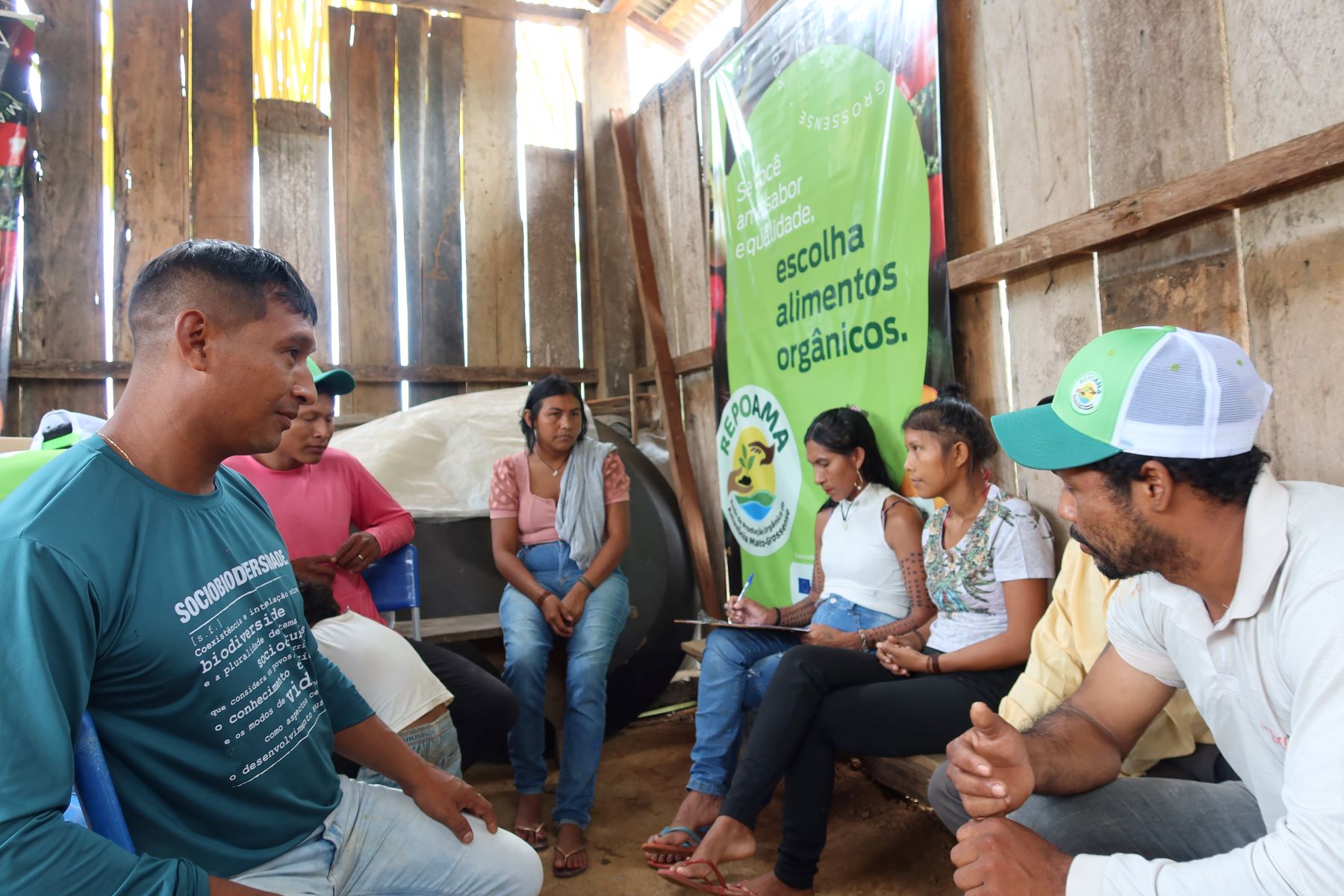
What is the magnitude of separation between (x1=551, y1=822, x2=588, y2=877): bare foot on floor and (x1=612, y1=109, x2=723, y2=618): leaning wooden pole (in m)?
1.65

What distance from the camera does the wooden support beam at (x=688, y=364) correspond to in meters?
4.35

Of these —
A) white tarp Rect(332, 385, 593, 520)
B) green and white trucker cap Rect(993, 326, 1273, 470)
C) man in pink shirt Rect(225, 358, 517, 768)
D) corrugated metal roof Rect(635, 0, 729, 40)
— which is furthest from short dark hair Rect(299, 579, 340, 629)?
corrugated metal roof Rect(635, 0, 729, 40)

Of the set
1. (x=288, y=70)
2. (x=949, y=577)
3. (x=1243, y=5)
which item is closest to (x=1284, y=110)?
(x=1243, y=5)

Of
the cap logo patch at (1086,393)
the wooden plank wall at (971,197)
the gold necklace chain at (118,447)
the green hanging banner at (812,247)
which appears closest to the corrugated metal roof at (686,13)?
the green hanging banner at (812,247)

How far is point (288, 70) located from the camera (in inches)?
205

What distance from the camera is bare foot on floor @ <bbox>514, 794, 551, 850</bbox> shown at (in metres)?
2.85

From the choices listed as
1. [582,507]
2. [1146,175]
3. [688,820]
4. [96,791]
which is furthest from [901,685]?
[96,791]

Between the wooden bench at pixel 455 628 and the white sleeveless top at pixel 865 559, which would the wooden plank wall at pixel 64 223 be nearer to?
the wooden bench at pixel 455 628

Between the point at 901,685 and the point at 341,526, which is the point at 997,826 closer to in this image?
the point at 901,685

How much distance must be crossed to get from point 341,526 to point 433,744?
0.90 m

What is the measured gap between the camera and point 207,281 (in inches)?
51.6

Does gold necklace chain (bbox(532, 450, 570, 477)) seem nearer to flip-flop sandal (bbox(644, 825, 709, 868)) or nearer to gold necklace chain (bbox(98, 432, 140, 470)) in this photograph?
flip-flop sandal (bbox(644, 825, 709, 868))

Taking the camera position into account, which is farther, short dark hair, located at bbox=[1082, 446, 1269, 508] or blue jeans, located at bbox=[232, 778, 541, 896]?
blue jeans, located at bbox=[232, 778, 541, 896]

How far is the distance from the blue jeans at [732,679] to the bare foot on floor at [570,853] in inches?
15.6
